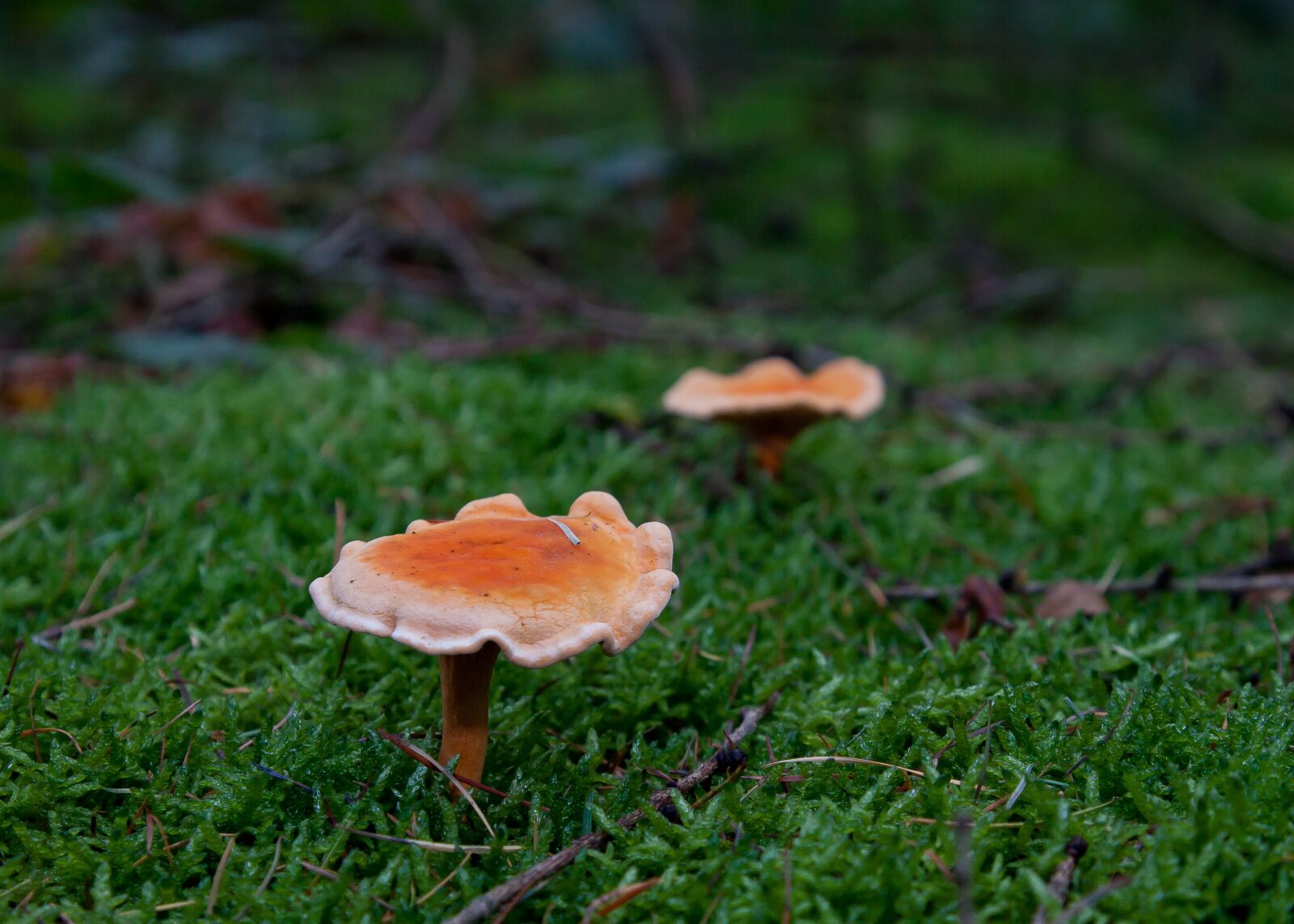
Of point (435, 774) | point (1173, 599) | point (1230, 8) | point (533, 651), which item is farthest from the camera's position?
point (1230, 8)

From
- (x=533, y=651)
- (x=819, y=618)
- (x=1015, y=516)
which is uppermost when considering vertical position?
(x=533, y=651)

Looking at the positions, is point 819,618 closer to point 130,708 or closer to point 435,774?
point 435,774

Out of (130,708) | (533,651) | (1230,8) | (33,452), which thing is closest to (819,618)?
(533,651)

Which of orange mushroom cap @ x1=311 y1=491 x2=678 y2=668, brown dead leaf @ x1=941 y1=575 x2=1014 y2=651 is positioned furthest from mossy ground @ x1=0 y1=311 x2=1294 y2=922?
orange mushroom cap @ x1=311 y1=491 x2=678 y2=668

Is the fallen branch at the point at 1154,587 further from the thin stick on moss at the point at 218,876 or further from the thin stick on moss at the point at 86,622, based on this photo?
the thin stick on moss at the point at 86,622

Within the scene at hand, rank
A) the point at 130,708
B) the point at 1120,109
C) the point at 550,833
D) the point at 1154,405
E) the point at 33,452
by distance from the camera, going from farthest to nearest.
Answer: the point at 1120,109
the point at 1154,405
the point at 33,452
the point at 130,708
the point at 550,833

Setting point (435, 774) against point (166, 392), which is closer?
point (435, 774)

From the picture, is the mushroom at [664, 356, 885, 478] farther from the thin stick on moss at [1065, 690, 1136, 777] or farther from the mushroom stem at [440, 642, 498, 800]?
the mushroom stem at [440, 642, 498, 800]
